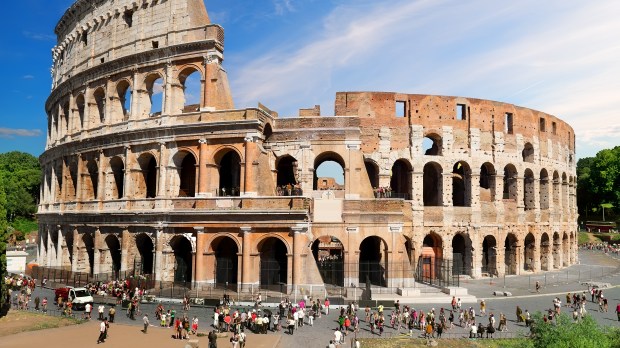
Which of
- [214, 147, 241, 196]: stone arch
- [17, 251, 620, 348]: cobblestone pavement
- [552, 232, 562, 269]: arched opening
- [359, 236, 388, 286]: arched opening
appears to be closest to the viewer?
[17, 251, 620, 348]: cobblestone pavement

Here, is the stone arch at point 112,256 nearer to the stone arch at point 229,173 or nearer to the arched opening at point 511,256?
the stone arch at point 229,173

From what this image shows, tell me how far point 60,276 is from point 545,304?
3370cm

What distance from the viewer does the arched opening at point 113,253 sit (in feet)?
106

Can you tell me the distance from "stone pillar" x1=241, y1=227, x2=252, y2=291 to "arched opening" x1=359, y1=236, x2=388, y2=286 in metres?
7.30

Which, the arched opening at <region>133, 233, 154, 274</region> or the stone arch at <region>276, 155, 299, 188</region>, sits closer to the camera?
the arched opening at <region>133, 233, 154, 274</region>

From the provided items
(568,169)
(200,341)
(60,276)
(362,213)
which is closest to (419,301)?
(362,213)

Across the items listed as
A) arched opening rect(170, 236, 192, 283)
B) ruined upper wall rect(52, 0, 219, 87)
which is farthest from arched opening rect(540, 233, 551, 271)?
ruined upper wall rect(52, 0, 219, 87)

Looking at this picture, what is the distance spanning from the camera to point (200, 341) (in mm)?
19359

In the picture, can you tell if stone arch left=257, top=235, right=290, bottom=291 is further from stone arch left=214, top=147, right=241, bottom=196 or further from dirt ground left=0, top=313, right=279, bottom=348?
dirt ground left=0, top=313, right=279, bottom=348

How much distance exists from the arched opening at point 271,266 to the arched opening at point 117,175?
1235 centimetres

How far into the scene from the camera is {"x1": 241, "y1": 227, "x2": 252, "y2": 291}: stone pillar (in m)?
26.9

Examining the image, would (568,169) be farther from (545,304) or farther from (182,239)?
(182,239)

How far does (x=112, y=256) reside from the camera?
32781 mm

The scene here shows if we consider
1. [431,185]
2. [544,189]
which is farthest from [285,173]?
[544,189]
